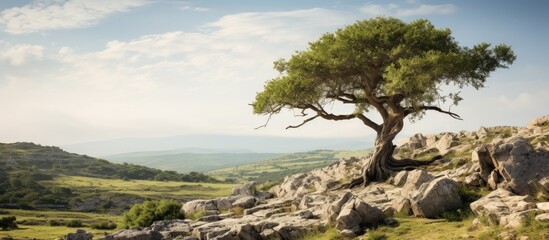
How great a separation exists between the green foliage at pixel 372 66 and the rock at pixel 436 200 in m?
14.0

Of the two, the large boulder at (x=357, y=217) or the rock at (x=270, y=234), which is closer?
the large boulder at (x=357, y=217)

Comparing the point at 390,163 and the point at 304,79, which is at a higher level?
the point at 304,79

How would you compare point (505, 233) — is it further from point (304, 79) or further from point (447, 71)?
point (304, 79)

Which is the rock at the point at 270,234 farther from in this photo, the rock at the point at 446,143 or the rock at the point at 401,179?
the rock at the point at 446,143

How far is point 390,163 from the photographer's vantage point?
4353 cm

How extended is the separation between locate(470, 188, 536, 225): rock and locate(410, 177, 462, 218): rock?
236cm

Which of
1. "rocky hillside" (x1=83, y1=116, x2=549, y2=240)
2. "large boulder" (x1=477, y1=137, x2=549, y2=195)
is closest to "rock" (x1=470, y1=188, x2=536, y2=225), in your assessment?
"rocky hillside" (x1=83, y1=116, x2=549, y2=240)

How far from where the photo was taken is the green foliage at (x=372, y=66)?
40031 millimetres

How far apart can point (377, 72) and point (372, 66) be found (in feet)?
2.52

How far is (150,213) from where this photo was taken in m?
41.6

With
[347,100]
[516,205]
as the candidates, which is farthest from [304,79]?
[516,205]

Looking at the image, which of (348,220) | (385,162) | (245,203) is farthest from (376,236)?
(385,162)

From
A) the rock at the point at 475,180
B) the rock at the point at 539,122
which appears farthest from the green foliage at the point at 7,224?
the rock at the point at 539,122

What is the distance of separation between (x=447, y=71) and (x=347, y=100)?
11529mm
